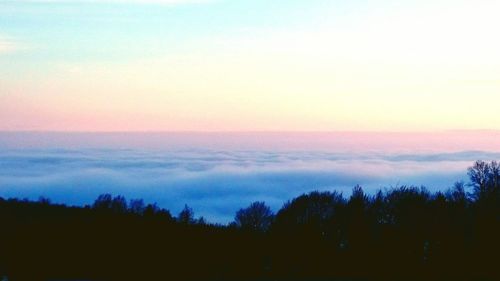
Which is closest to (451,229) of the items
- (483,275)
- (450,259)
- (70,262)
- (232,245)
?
(450,259)

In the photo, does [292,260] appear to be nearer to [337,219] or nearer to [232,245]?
[232,245]

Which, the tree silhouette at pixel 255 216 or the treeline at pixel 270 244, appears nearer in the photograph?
the treeline at pixel 270 244

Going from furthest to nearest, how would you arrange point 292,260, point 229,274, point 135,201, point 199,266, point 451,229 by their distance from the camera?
point 135,201 → point 451,229 → point 292,260 → point 199,266 → point 229,274

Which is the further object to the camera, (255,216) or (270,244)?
(255,216)

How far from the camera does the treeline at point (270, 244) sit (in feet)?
177

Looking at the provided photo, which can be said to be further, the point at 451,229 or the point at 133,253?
the point at 451,229

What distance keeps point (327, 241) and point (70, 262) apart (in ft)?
77.5

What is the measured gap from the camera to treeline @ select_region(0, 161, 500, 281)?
54094 millimetres

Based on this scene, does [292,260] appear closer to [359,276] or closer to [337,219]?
[359,276]

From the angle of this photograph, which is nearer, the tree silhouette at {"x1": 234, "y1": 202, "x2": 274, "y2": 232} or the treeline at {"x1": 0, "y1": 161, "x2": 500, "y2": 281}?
the treeline at {"x1": 0, "y1": 161, "x2": 500, "y2": 281}

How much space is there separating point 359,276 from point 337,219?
21.6m

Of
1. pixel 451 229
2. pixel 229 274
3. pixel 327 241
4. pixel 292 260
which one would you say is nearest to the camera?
pixel 229 274

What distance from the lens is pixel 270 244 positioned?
6544 cm

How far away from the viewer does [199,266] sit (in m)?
56.5
